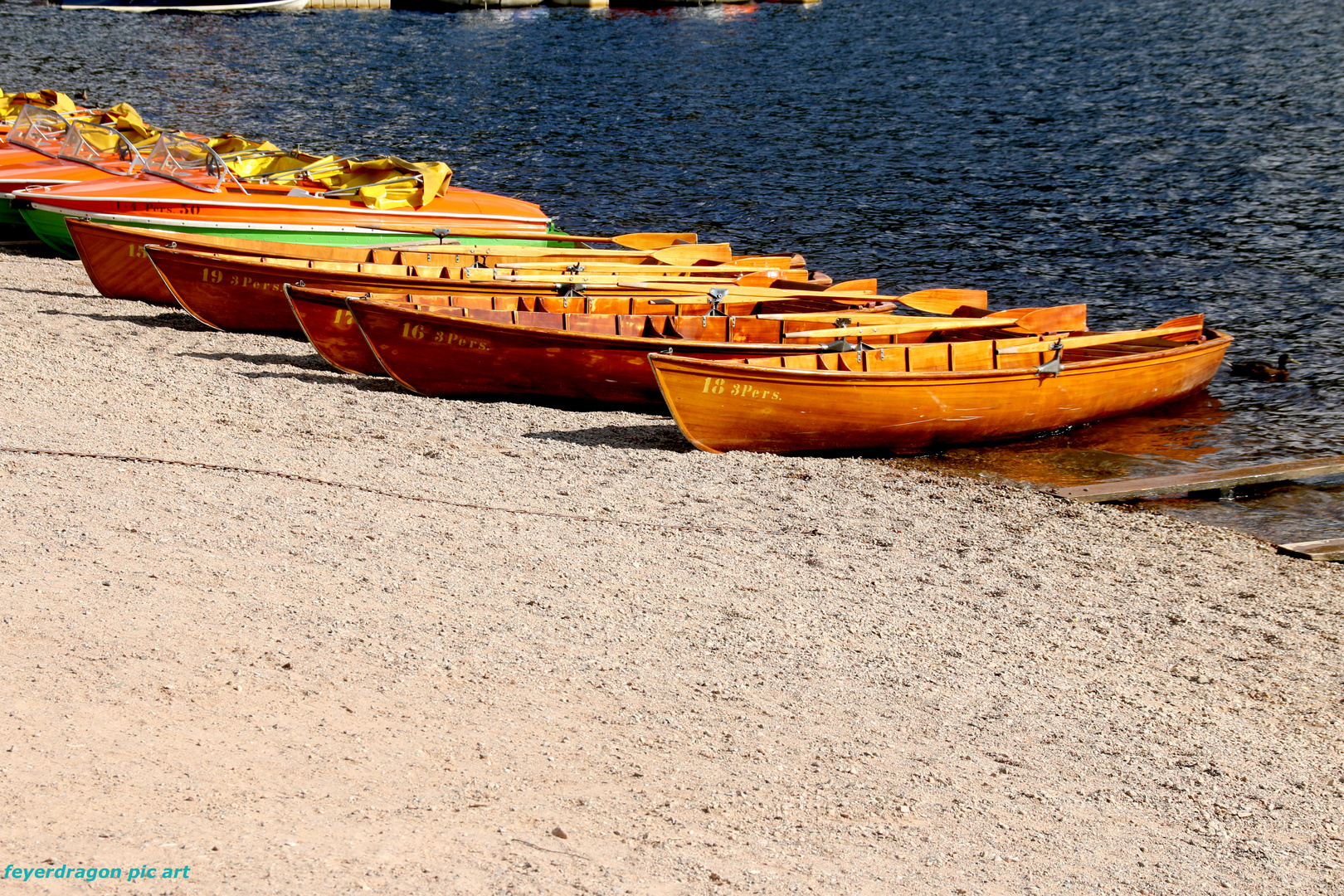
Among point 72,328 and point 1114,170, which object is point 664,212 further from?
point 72,328

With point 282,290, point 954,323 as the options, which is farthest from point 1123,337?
point 282,290

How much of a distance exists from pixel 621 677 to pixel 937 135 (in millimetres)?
28627

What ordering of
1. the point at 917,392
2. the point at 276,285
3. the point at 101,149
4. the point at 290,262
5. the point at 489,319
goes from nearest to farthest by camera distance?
1. the point at 917,392
2. the point at 489,319
3. the point at 276,285
4. the point at 290,262
5. the point at 101,149

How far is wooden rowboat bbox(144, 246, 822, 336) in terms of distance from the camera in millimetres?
14062

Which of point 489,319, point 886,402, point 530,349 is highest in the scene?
point 489,319

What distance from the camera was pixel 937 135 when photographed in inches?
1298

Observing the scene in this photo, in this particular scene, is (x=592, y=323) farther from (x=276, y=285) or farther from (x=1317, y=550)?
(x=1317, y=550)

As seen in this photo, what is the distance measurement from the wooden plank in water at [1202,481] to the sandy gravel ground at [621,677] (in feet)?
1.15

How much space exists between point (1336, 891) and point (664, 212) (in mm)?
20868

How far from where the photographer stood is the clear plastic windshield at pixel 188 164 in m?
17.8

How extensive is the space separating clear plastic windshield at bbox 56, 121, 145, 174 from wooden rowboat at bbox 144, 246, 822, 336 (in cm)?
465

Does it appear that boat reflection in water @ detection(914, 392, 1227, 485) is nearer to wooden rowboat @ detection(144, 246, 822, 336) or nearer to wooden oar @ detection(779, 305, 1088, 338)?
wooden oar @ detection(779, 305, 1088, 338)

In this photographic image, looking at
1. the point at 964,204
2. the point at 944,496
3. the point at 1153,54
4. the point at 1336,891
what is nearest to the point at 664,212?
the point at 964,204

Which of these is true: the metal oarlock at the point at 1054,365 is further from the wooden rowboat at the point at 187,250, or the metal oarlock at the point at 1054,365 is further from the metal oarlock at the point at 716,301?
the wooden rowboat at the point at 187,250
